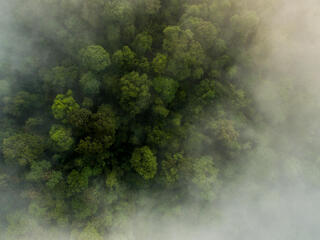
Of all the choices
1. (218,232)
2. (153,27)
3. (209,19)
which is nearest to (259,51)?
(209,19)

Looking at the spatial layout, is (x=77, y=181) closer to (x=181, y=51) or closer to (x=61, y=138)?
(x=61, y=138)

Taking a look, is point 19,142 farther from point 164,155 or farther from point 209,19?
point 209,19

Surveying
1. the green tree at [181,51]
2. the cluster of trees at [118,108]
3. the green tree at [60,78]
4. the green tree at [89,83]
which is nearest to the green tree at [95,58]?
the cluster of trees at [118,108]

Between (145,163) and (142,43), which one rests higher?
(142,43)

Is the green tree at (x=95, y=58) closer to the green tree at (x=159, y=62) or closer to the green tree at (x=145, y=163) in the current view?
the green tree at (x=159, y=62)

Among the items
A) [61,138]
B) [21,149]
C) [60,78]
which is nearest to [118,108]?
[61,138]

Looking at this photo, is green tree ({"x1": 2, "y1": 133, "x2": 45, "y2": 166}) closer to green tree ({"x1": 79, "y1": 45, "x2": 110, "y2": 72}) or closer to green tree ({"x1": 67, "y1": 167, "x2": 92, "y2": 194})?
green tree ({"x1": 67, "y1": 167, "x2": 92, "y2": 194})

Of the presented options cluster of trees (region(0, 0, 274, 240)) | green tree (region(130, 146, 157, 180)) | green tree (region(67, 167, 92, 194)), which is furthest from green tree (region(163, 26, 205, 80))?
green tree (region(67, 167, 92, 194))

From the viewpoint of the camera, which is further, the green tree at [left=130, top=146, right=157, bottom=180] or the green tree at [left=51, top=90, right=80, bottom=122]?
the green tree at [left=130, top=146, right=157, bottom=180]

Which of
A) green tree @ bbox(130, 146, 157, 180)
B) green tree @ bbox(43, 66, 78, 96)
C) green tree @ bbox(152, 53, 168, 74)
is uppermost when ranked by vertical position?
green tree @ bbox(152, 53, 168, 74)
